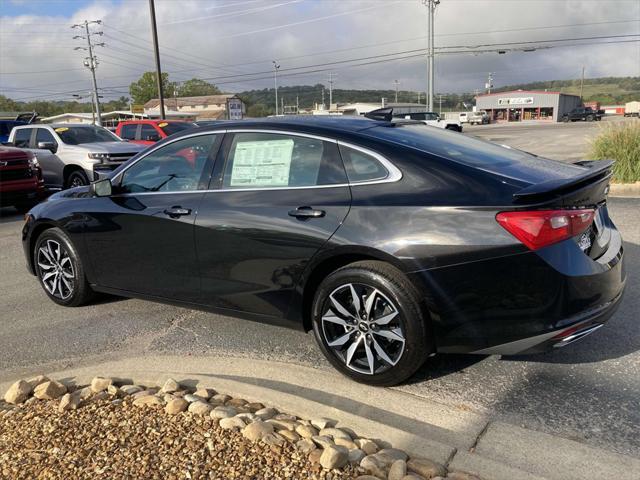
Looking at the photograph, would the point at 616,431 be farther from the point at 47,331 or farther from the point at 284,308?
the point at 47,331

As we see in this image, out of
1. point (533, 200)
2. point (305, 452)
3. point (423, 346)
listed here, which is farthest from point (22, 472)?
point (533, 200)

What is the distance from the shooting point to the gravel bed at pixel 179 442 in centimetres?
244

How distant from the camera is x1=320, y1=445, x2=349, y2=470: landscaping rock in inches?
95.2

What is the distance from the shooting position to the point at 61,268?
16.6ft

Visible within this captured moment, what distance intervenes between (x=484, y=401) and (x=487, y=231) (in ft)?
3.41

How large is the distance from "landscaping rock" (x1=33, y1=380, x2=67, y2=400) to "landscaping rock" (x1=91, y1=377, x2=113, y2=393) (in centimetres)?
17

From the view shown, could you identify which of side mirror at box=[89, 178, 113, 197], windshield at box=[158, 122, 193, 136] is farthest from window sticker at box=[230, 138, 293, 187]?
windshield at box=[158, 122, 193, 136]

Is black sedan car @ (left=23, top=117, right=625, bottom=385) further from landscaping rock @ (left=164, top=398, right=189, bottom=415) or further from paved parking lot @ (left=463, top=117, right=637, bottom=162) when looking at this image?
paved parking lot @ (left=463, top=117, right=637, bottom=162)

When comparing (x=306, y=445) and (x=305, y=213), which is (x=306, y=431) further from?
(x=305, y=213)

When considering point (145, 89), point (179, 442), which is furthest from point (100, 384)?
point (145, 89)

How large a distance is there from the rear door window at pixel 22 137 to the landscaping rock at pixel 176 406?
41.4ft

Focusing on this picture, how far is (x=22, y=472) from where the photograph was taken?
2.48m

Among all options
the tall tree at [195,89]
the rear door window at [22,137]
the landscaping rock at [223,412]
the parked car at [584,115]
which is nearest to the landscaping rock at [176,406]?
the landscaping rock at [223,412]

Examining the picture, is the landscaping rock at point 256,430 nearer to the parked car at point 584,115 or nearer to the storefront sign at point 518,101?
the parked car at point 584,115
